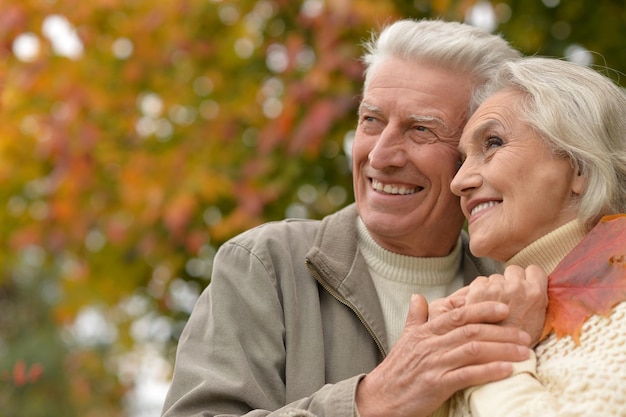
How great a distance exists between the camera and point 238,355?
2602 millimetres

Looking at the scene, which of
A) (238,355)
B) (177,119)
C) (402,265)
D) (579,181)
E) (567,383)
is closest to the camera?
(567,383)

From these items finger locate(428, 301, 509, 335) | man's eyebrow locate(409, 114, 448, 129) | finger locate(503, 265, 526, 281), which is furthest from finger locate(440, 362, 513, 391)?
man's eyebrow locate(409, 114, 448, 129)

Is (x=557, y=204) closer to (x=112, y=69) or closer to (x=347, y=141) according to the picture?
(x=347, y=141)

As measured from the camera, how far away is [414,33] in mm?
3027

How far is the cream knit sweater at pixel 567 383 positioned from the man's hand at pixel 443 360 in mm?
41

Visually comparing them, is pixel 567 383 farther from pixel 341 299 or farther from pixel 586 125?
pixel 341 299

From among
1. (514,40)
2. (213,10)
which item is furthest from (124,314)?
(514,40)

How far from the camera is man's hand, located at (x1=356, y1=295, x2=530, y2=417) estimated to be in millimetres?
2232

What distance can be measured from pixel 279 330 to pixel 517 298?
70cm

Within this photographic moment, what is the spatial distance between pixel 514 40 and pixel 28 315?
9.37m

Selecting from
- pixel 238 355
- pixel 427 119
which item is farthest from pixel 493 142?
pixel 238 355

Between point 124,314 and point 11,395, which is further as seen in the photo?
point 11,395

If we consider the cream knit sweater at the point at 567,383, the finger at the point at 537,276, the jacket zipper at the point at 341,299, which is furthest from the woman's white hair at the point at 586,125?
the jacket zipper at the point at 341,299

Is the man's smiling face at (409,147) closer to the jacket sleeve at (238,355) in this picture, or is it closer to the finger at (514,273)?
the jacket sleeve at (238,355)
